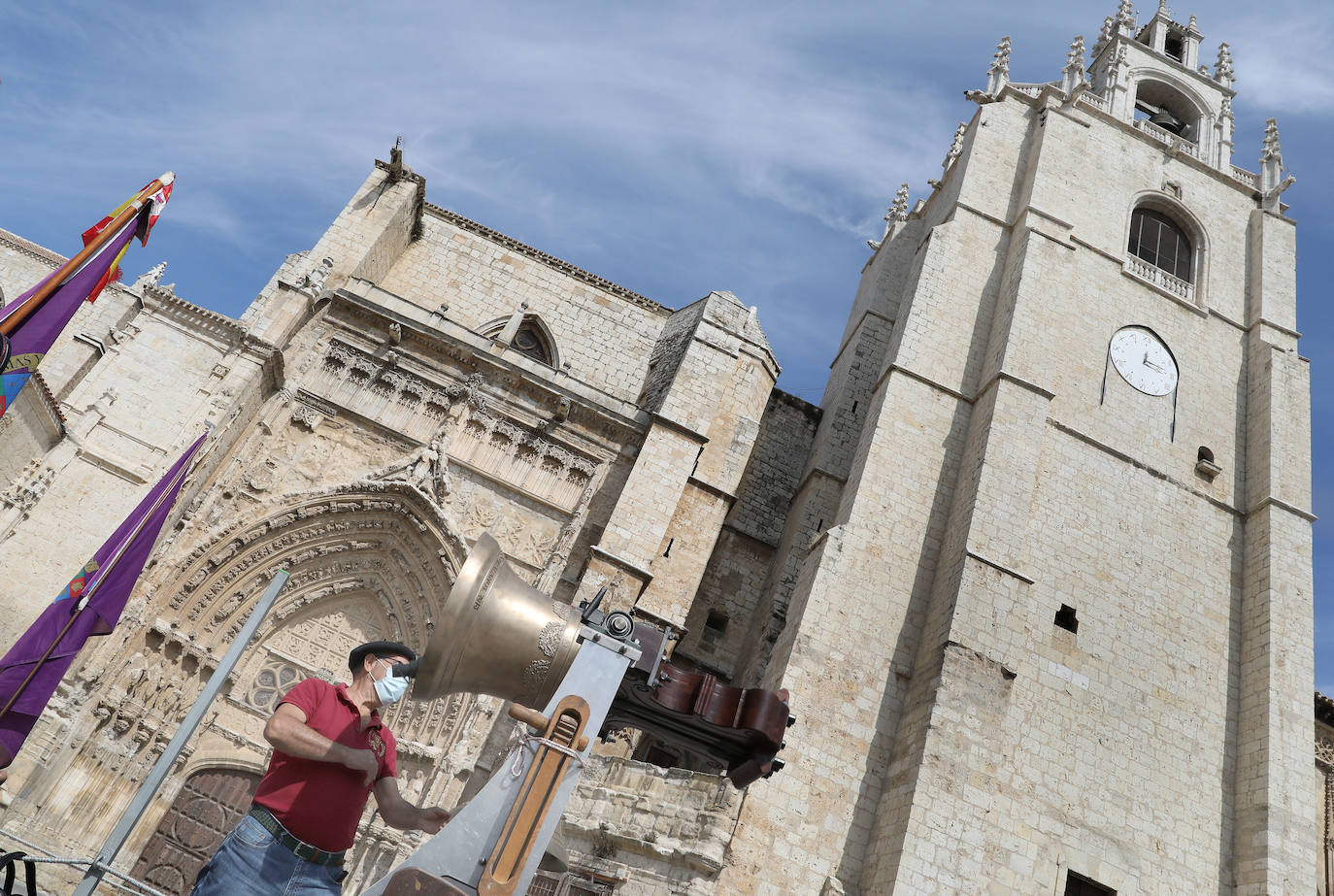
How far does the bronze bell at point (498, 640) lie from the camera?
Result: 2572 millimetres

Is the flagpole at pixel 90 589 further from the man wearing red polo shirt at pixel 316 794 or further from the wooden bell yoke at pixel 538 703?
the wooden bell yoke at pixel 538 703

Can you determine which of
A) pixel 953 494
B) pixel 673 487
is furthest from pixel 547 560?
pixel 953 494

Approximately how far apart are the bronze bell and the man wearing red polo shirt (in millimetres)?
171

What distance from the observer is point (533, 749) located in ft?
7.97

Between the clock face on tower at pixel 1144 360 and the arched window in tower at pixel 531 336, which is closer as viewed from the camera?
the clock face on tower at pixel 1144 360

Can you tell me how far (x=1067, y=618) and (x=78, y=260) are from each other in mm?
9771

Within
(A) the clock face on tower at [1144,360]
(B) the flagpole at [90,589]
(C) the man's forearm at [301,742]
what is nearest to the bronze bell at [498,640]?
(C) the man's forearm at [301,742]

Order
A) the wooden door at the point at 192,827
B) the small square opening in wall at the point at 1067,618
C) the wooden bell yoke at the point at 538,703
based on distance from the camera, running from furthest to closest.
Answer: the small square opening in wall at the point at 1067,618, the wooden door at the point at 192,827, the wooden bell yoke at the point at 538,703

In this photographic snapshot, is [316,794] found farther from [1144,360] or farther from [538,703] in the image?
[1144,360]

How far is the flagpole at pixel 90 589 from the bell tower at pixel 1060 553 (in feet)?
19.0

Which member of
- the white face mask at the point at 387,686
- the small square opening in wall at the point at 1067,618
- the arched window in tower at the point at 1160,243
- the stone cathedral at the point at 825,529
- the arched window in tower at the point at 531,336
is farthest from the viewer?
the arched window in tower at the point at 531,336

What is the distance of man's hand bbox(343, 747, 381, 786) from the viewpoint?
249 centimetres

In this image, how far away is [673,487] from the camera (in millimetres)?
11516

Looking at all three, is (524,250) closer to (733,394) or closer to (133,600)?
(733,394)
